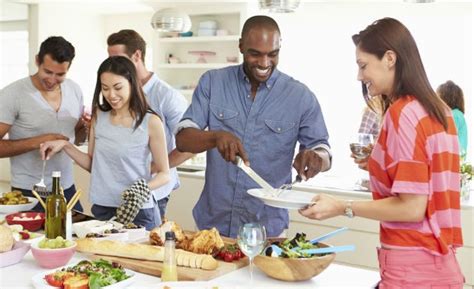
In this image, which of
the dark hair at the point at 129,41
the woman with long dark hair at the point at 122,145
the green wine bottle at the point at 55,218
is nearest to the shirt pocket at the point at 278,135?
the woman with long dark hair at the point at 122,145

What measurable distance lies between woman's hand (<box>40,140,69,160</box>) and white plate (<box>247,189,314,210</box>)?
1.19m

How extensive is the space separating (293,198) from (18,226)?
1.11 metres

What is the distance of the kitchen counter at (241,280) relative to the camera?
1.70 meters

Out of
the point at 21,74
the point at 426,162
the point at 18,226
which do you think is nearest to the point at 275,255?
the point at 426,162

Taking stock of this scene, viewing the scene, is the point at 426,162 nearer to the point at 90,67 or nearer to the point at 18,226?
the point at 18,226

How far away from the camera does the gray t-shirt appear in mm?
2967

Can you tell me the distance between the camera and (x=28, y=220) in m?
2.34

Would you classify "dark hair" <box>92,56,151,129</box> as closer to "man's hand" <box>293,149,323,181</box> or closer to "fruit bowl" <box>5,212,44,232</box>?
"fruit bowl" <box>5,212,44,232</box>

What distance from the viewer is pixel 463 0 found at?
527cm

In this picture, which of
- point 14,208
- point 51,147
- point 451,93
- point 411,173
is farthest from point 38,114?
point 451,93

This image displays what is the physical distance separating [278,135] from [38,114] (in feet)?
4.50

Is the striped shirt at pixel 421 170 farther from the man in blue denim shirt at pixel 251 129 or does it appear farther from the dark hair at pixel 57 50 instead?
the dark hair at pixel 57 50

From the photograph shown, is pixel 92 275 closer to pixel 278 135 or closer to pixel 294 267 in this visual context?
pixel 294 267

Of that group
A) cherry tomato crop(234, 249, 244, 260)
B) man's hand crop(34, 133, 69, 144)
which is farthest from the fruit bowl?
cherry tomato crop(234, 249, 244, 260)
